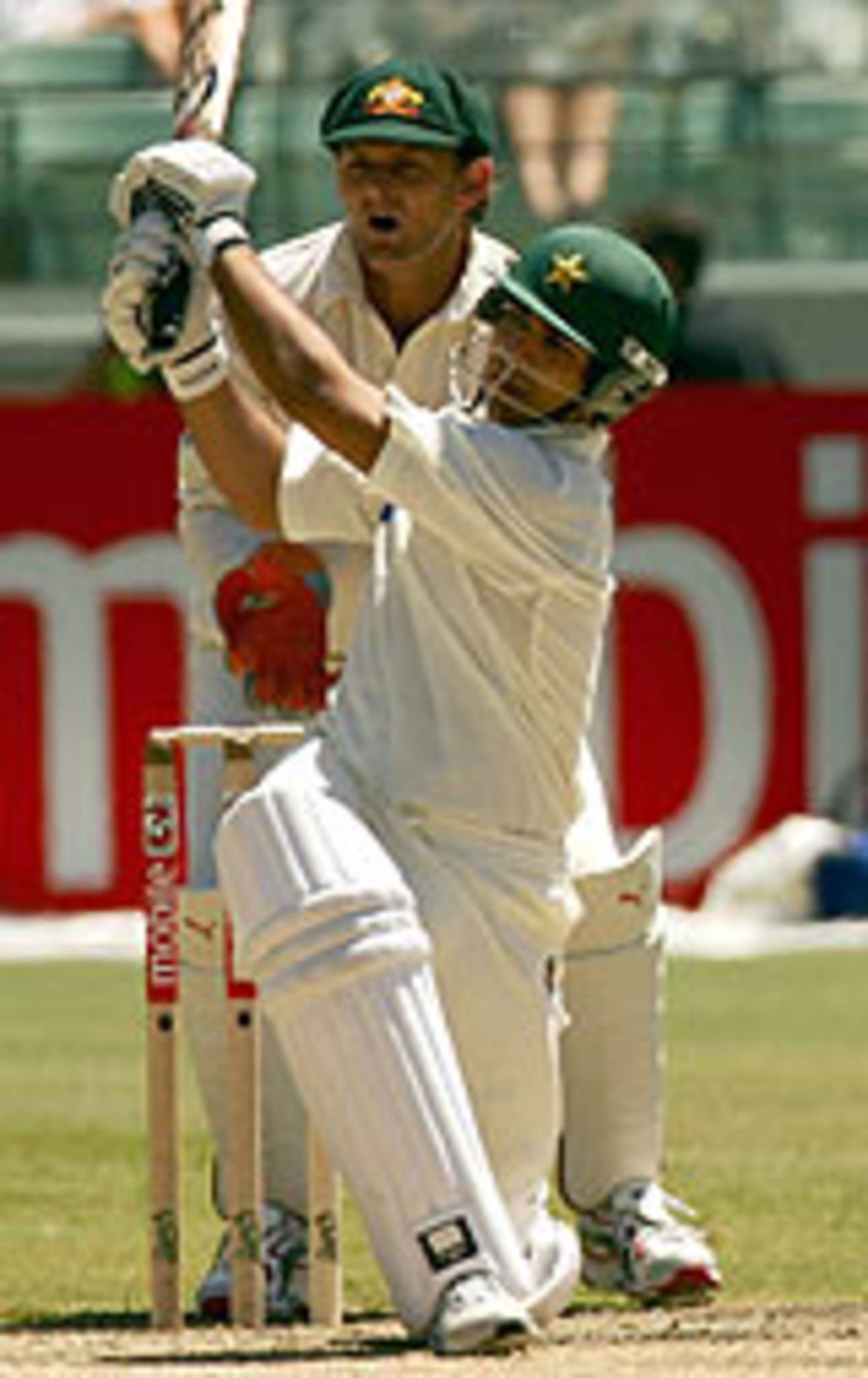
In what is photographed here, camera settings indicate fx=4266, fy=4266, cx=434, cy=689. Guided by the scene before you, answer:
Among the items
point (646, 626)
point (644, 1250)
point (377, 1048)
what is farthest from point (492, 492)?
point (646, 626)

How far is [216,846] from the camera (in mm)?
6078

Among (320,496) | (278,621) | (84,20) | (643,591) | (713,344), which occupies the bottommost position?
(643,591)

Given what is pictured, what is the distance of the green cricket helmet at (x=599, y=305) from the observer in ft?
20.0

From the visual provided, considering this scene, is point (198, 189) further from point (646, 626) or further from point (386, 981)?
Answer: point (646, 626)

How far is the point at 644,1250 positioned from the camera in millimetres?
6809

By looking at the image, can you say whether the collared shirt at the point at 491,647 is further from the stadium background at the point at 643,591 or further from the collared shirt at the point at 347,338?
the stadium background at the point at 643,591

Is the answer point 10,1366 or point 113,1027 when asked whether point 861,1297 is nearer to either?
point 10,1366

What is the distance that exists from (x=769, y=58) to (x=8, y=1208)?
354 inches

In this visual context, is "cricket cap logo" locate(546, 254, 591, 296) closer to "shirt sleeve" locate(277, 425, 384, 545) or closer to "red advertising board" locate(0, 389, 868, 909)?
"shirt sleeve" locate(277, 425, 384, 545)

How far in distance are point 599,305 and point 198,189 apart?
0.60 meters

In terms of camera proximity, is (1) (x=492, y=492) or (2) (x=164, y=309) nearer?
(1) (x=492, y=492)

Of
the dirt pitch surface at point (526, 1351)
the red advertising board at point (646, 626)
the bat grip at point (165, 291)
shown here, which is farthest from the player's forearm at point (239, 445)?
the red advertising board at point (646, 626)

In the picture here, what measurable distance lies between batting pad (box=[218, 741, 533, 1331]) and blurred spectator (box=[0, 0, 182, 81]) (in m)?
10.6

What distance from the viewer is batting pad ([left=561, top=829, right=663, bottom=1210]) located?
688cm
